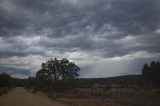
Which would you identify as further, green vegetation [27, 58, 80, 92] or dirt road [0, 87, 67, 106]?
green vegetation [27, 58, 80, 92]

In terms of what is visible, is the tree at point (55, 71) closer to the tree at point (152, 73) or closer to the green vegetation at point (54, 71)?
the green vegetation at point (54, 71)

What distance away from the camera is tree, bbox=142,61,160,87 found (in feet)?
296

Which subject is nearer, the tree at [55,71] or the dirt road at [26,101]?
the dirt road at [26,101]

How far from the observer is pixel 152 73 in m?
92.8

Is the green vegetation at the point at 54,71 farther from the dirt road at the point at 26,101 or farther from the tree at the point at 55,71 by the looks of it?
the dirt road at the point at 26,101

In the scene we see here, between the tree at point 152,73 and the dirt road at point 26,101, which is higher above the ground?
the tree at point 152,73

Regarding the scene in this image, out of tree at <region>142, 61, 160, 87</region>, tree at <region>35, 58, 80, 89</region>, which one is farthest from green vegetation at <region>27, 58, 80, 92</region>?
tree at <region>142, 61, 160, 87</region>

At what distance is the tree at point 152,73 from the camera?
9011 centimetres

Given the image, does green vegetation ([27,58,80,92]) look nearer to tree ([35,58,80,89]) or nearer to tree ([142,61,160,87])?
tree ([35,58,80,89])

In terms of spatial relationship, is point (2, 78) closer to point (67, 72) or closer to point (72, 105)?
point (67, 72)

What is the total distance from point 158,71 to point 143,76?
36.3 ft

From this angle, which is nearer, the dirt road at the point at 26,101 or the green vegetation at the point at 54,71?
the dirt road at the point at 26,101

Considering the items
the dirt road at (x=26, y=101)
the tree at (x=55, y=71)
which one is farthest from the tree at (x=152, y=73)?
the dirt road at (x=26, y=101)

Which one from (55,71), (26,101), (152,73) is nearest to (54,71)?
(55,71)
